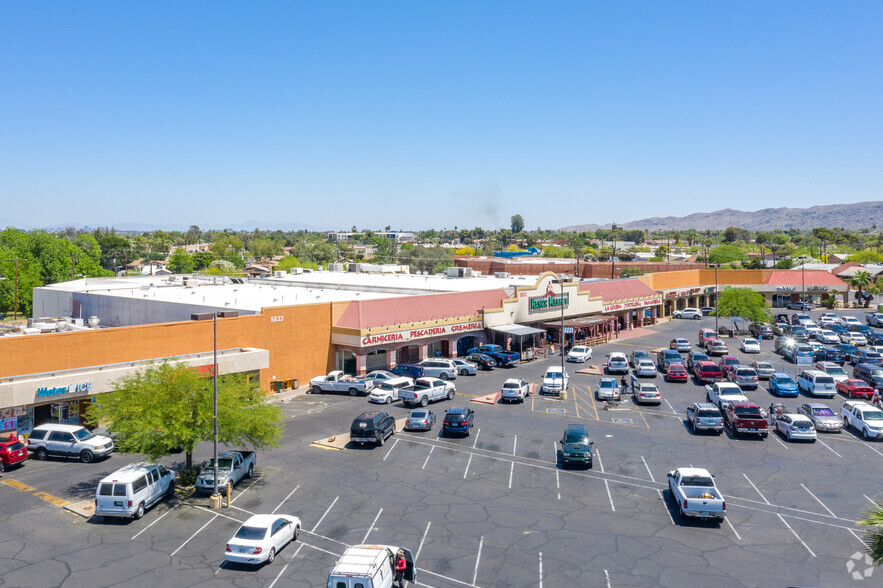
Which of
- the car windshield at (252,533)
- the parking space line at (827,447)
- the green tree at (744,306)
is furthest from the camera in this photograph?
the green tree at (744,306)

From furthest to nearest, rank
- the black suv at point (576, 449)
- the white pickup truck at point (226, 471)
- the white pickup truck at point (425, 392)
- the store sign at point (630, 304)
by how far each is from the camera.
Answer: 1. the store sign at point (630, 304)
2. the white pickup truck at point (425, 392)
3. the black suv at point (576, 449)
4. the white pickup truck at point (226, 471)

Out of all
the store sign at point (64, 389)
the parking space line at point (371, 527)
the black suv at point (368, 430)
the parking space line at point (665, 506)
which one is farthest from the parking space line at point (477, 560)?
the store sign at point (64, 389)

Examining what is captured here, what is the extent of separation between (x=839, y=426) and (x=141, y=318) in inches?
2083

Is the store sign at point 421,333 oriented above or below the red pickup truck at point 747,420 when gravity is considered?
above

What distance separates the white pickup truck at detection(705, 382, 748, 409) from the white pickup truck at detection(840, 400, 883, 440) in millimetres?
5597

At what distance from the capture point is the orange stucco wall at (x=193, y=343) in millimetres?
36312

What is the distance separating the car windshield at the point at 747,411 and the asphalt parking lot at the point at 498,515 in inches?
62.1

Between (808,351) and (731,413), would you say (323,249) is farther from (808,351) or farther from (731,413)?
(731,413)

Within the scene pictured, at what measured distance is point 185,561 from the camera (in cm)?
2169

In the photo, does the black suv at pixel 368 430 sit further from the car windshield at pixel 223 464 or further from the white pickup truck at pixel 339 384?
the white pickup truck at pixel 339 384

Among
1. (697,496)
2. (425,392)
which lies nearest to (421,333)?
(425,392)

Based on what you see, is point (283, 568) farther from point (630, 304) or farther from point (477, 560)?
point (630, 304)

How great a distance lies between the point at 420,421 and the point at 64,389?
786 inches

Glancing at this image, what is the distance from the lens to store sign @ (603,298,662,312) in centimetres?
8050
